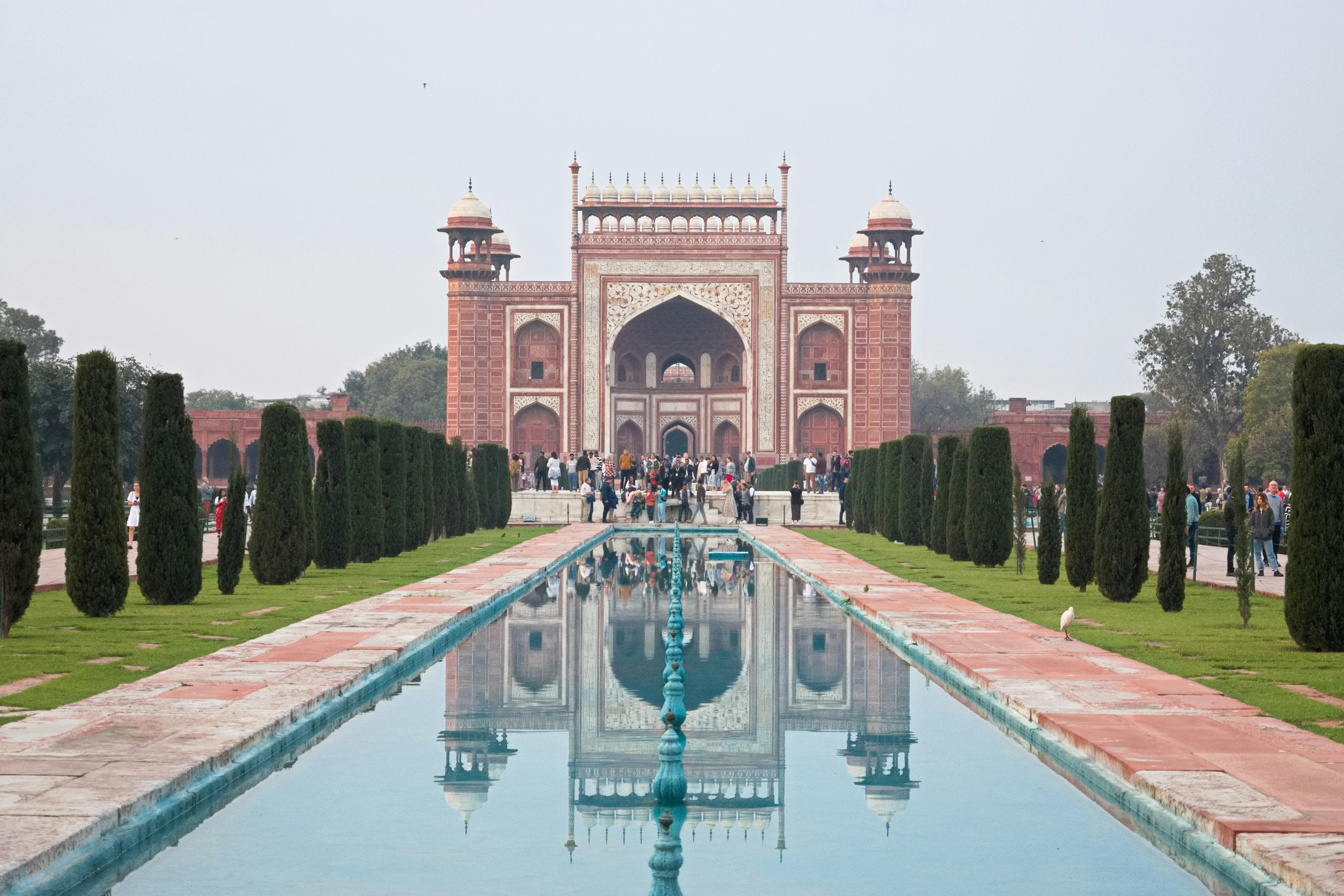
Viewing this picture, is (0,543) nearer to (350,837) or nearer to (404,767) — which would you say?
(404,767)

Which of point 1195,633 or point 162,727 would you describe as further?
point 1195,633

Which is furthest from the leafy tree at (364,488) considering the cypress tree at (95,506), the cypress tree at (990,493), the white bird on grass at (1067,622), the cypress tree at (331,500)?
the white bird on grass at (1067,622)

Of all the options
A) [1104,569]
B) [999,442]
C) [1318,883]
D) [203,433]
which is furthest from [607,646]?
[203,433]

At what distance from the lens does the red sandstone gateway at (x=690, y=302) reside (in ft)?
111

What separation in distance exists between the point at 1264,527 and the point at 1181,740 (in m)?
8.69

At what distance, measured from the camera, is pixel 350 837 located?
13.2 ft

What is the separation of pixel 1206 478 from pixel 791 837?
118 feet

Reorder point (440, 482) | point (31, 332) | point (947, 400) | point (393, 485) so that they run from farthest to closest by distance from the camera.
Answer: point (947, 400) → point (31, 332) → point (440, 482) → point (393, 485)

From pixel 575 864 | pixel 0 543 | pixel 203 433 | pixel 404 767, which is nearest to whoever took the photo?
pixel 575 864

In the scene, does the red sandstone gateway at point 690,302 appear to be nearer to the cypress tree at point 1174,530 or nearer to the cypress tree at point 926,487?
the cypress tree at point 926,487

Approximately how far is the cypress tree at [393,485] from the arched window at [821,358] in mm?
19731

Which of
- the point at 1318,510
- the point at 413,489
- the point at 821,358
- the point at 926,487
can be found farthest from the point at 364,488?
the point at 821,358

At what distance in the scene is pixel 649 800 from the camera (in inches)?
173

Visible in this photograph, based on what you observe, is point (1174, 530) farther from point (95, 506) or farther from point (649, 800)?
point (95, 506)
